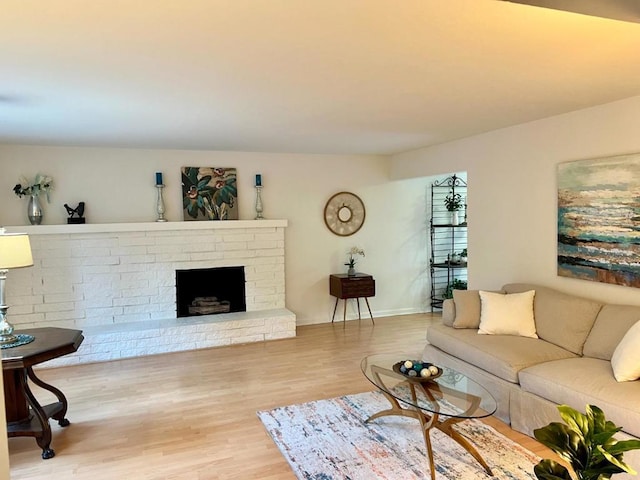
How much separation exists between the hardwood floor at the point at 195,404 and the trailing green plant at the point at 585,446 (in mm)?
1798

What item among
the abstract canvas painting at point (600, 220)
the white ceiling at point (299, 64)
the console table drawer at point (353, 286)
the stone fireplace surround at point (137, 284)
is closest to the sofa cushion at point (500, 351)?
the abstract canvas painting at point (600, 220)

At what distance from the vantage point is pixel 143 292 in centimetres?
519

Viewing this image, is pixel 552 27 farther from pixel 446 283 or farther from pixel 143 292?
pixel 446 283

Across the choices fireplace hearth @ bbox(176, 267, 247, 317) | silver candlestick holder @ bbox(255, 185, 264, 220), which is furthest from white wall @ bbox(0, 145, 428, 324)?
fireplace hearth @ bbox(176, 267, 247, 317)

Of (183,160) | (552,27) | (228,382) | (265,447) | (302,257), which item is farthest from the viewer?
(302,257)

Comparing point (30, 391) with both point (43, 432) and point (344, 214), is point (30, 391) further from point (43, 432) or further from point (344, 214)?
point (344, 214)

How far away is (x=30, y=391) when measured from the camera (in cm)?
294

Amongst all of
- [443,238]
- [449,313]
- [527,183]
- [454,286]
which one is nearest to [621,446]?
[449,313]

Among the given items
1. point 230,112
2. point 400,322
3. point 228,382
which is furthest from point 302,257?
point 230,112

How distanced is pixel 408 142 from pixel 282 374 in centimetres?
290

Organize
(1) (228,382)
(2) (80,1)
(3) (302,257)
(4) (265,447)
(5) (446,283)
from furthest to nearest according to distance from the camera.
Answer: (5) (446,283), (3) (302,257), (1) (228,382), (4) (265,447), (2) (80,1)

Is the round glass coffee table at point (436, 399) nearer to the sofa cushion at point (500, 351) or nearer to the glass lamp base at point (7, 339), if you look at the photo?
the sofa cushion at point (500, 351)

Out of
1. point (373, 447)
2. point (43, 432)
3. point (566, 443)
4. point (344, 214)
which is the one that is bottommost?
point (373, 447)

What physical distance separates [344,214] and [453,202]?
1.65 meters
